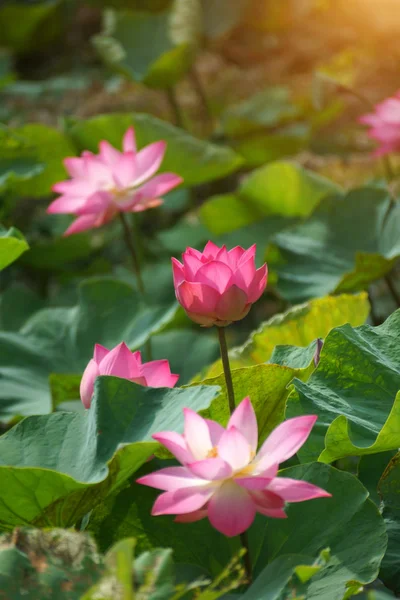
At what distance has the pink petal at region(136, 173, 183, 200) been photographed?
1.32m

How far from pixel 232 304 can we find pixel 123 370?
12 cm

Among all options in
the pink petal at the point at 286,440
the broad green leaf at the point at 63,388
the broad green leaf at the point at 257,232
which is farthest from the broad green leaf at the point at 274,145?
the pink petal at the point at 286,440

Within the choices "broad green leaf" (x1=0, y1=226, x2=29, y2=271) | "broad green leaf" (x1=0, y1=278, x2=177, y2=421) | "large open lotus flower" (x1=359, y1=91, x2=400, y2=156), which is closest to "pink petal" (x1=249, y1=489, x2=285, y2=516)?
"broad green leaf" (x1=0, y1=226, x2=29, y2=271)

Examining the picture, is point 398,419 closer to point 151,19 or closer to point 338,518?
point 338,518

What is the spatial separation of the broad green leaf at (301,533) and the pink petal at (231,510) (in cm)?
5

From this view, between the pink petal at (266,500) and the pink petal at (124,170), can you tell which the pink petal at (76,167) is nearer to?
the pink petal at (124,170)

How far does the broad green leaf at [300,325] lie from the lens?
1170 millimetres

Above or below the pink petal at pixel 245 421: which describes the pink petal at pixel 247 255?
above

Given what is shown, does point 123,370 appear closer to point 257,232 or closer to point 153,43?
point 257,232

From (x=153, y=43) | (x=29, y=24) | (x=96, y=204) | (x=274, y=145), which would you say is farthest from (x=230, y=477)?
(x=29, y=24)

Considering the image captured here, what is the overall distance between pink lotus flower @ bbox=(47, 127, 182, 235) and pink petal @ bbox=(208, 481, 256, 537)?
29.1 inches

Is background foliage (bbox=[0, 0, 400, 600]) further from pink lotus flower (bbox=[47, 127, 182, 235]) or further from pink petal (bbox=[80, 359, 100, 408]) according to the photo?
pink lotus flower (bbox=[47, 127, 182, 235])

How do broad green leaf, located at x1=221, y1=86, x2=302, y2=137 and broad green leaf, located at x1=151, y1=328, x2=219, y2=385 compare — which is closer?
broad green leaf, located at x1=151, y1=328, x2=219, y2=385

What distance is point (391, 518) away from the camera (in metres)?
0.79
